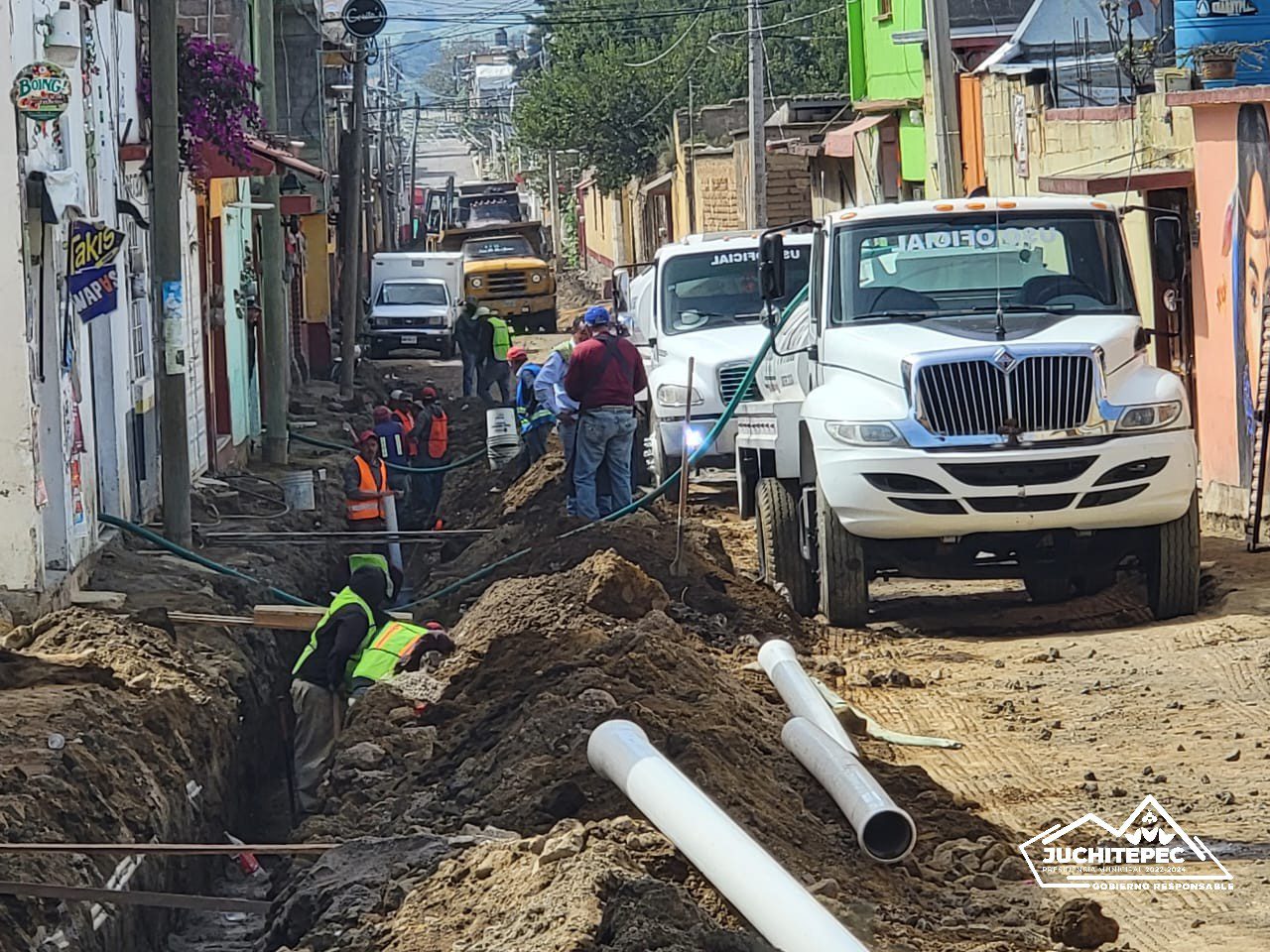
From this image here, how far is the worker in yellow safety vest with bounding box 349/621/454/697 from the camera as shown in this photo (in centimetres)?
1140

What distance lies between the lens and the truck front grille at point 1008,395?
11578 millimetres

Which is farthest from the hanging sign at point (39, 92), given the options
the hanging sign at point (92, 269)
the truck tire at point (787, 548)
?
the truck tire at point (787, 548)

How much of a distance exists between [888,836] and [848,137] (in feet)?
91.5

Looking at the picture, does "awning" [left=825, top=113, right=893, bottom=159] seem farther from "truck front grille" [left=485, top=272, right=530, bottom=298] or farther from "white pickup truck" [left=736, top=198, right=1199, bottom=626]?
"white pickup truck" [left=736, top=198, right=1199, bottom=626]

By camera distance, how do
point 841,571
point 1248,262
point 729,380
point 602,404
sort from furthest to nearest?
point 729,380 → point 602,404 → point 1248,262 → point 841,571

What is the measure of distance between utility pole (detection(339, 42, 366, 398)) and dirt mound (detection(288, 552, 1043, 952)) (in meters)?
19.6

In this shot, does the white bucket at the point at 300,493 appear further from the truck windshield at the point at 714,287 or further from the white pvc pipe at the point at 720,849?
the white pvc pipe at the point at 720,849

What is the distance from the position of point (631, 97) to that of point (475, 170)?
312 ft

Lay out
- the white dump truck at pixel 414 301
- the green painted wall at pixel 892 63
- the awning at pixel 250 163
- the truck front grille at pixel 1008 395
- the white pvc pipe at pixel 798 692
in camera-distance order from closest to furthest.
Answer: the white pvc pipe at pixel 798 692
the truck front grille at pixel 1008 395
the awning at pixel 250 163
the green painted wall at pixel 892 63
the white dump truck at pixel 414 301

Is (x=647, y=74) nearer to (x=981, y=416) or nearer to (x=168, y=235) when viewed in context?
(x=168, y=235)

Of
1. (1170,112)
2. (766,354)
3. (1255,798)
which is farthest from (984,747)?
(1170,112)

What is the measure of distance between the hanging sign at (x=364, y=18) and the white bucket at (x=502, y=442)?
10.3 m

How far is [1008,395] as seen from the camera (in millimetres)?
11602

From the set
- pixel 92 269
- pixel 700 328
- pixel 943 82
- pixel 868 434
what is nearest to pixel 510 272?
pixel 943 82
